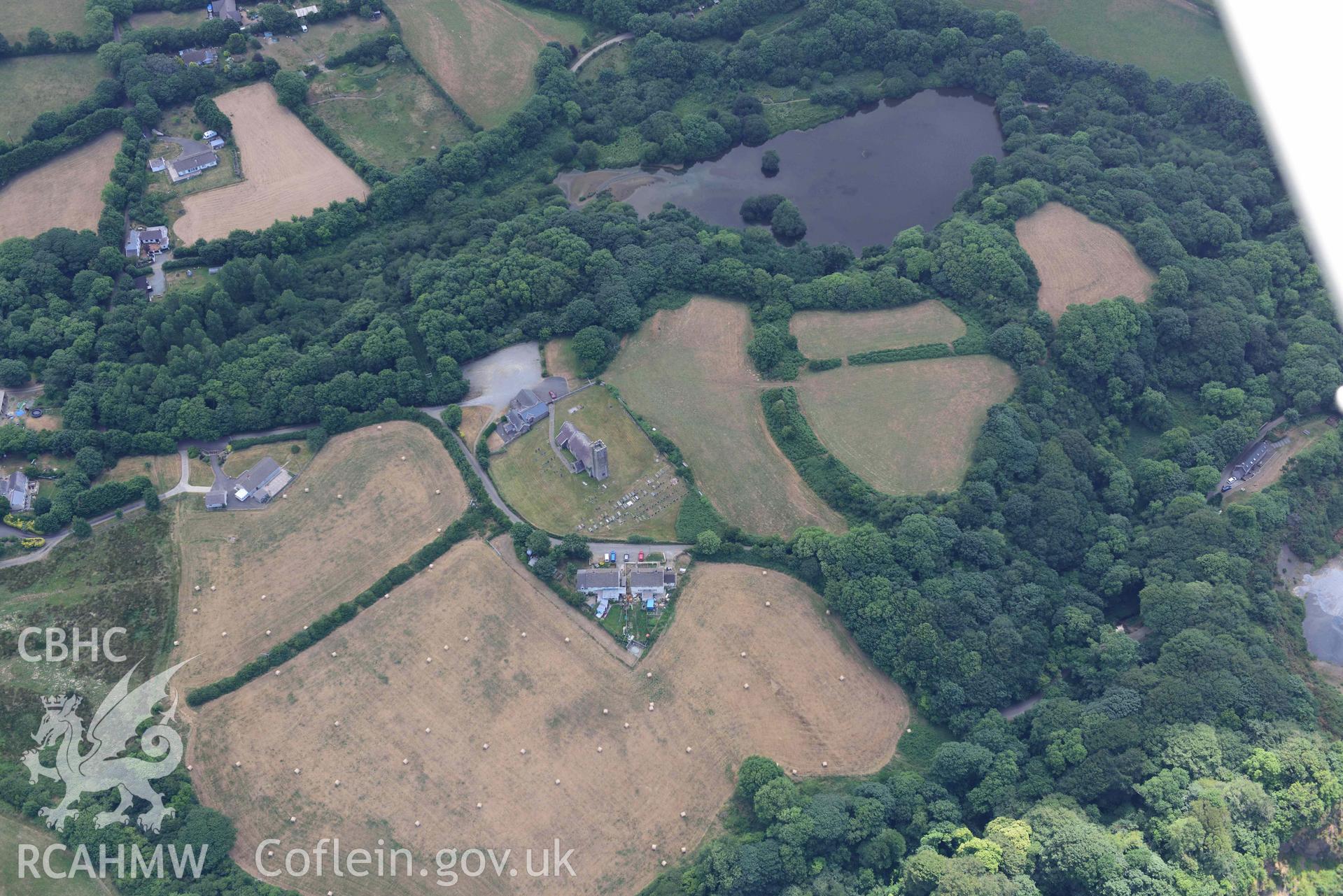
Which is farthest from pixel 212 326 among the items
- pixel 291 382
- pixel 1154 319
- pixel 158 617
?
pixel 1154 319

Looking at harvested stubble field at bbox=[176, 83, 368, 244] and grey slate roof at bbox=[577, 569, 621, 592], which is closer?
grey slate roof at bbox=[577, 569, 621, 592]

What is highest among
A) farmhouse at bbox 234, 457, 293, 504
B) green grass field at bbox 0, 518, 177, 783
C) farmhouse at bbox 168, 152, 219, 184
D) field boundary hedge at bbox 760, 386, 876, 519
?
farmhouse at bbox 168, 152, 219, 184

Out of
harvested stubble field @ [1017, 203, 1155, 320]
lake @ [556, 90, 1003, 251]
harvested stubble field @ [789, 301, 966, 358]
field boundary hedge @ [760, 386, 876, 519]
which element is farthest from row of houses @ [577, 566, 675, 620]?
harvested stubble field @ [1017, 203, 1155, 320]

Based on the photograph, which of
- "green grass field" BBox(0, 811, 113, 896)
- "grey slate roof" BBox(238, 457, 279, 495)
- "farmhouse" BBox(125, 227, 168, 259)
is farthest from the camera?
"farmhouse" BBox(125, 227, 168, 259)

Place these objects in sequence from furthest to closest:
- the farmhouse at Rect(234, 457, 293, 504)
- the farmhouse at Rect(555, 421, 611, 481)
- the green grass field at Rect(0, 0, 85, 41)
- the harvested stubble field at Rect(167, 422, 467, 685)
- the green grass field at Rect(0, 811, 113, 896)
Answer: the green grass field at Rect(0, 0, 85, 41)
the farmhouse at Rect(555, 421, 611, 481)
the farmhouse at Rect(234, 457, 293, 504)
the harvested stubble field at Rect(167, 422, 467, 685)
the green grass field at Rect(0, 811, 113, 896)

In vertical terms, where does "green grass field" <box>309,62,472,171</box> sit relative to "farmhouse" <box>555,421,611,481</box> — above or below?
above

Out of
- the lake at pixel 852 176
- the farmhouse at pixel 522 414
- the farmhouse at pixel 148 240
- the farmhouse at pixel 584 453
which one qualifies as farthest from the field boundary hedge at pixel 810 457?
the farmhouse at pixel 148 240

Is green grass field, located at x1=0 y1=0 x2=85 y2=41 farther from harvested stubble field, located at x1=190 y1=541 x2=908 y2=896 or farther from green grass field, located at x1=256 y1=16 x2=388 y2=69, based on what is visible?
harvested stubble field, located at x1=190 y1=541 x2=908 y2=896

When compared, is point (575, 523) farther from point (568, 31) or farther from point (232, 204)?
point (568, 31)

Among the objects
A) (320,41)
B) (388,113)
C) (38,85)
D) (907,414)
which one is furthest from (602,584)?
(38,85)
